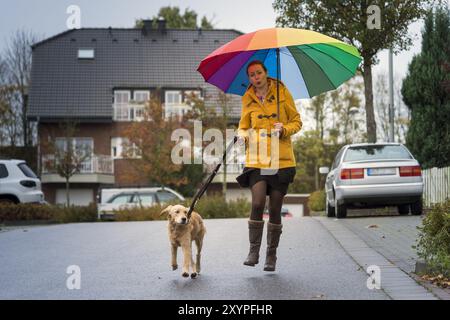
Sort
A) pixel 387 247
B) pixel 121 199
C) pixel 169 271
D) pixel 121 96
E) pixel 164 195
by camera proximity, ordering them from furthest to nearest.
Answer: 1. pixel 121 96
2. pixel 164 195
3. pixel 121 199
4. pixel 387 247
5. pixel 169 271

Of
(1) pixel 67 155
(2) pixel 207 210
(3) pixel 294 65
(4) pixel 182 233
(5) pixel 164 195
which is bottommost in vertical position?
(2) pixel 207 210

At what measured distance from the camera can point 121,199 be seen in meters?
29.8

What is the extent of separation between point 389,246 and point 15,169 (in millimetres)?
14528

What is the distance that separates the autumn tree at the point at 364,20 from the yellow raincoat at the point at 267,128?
1478 cm

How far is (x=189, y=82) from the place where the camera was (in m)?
51.6

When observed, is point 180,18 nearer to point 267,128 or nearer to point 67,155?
point 67,155

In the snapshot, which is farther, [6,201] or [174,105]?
[174,105]

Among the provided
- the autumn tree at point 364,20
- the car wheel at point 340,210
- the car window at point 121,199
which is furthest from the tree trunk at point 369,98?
the car window at point 121,199

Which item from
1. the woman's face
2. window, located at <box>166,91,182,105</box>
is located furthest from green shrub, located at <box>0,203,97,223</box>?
window, located at <box>166,91,182,105</box>

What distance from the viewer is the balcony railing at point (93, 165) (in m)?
47.2

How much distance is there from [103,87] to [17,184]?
1129 inches

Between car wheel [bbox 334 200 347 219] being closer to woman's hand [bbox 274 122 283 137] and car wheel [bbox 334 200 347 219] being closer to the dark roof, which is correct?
woman's hand [bbox 274 122 283 137]

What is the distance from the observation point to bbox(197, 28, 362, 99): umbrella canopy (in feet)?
28.5

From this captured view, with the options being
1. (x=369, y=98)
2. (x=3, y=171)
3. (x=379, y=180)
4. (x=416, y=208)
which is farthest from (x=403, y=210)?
(x=3, y=171)
